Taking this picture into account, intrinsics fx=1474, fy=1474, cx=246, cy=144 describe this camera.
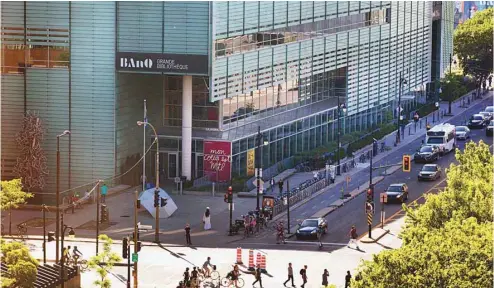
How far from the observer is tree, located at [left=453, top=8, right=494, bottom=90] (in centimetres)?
17788

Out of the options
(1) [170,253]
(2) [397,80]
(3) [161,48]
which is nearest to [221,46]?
(3) [161,48]

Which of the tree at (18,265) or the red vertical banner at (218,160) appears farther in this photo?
the red vertical banner at (218,160)

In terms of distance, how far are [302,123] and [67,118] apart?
25.2m

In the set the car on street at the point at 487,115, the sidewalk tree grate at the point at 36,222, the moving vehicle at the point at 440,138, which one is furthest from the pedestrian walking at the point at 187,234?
the car on street at the point at 487,115

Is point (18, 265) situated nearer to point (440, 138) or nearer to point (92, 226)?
point (92, 226)

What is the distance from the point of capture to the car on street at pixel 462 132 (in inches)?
5177

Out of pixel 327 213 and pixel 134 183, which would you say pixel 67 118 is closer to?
pixel 134 183

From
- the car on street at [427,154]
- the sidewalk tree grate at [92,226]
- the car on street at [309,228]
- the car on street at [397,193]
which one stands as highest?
the car on street at [427,154]

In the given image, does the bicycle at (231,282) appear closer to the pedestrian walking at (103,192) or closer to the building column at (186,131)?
the pedestrian walking at (103,192)

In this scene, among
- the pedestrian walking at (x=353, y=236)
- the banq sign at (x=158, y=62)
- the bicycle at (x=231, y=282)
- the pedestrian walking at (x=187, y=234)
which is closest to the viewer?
the bicycle at (x=231, y=282)

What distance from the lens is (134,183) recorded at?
106562mm

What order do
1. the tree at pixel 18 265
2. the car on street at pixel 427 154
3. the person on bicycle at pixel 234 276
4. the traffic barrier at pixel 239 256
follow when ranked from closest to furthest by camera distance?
the tree at pixel 18 265 < the person on bicycle at pixel 234 276 < the traffic barrier at pixel 239 256 < the car on street at pixel 427 154

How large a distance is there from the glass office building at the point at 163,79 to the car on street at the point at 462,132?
15.0 m

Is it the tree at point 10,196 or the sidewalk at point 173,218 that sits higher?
the tree at point 10,196
